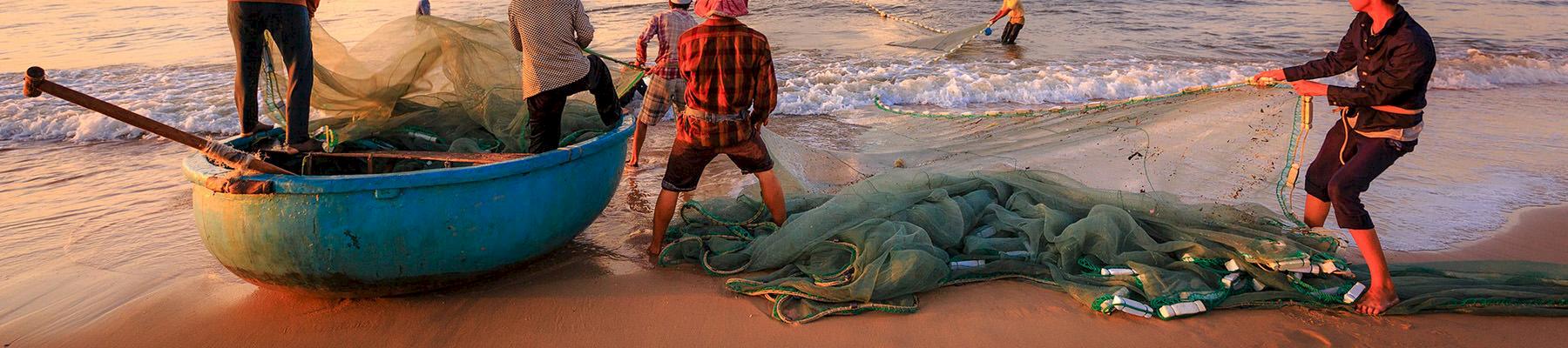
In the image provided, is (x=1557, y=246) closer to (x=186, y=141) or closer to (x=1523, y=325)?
(x=1523, y=325)

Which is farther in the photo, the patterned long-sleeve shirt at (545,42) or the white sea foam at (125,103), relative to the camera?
the white sea foam at (125,103)

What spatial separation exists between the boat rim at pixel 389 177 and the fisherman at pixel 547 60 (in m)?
0.33

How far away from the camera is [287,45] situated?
3635 mm

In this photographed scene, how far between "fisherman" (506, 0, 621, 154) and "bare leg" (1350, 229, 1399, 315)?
124 inches

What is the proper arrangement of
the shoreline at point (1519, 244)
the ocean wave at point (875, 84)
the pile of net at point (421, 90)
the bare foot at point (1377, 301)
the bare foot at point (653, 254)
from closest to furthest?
the bare foot at point (1377, 301) < the pile of net at point (421, 90) < the bare foot at point (653, 254) < the shoreline at point (1519, 244) < the ocean wave at point (875, 84)

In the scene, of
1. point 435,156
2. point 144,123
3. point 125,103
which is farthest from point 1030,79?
point 125,103

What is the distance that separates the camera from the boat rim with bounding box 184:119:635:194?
302 centimetres

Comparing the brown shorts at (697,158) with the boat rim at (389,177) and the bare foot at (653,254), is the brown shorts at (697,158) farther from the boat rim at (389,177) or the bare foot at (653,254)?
the boat rim at (389,177)

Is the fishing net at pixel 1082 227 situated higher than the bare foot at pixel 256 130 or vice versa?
the bare foot at pixel 256 130

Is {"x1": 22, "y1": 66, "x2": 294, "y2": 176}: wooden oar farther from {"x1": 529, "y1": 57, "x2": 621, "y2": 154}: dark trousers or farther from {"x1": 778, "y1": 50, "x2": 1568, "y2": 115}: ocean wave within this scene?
{"x1": 778, "y1": 50, "x2": 1568, "y2": 115}: ocean wave

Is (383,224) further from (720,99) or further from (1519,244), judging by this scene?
(1519,244)

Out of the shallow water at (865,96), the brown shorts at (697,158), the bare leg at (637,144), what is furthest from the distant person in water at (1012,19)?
the brown shorts at (697,158)

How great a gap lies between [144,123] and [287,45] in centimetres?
81

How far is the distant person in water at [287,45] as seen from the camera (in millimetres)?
3598
